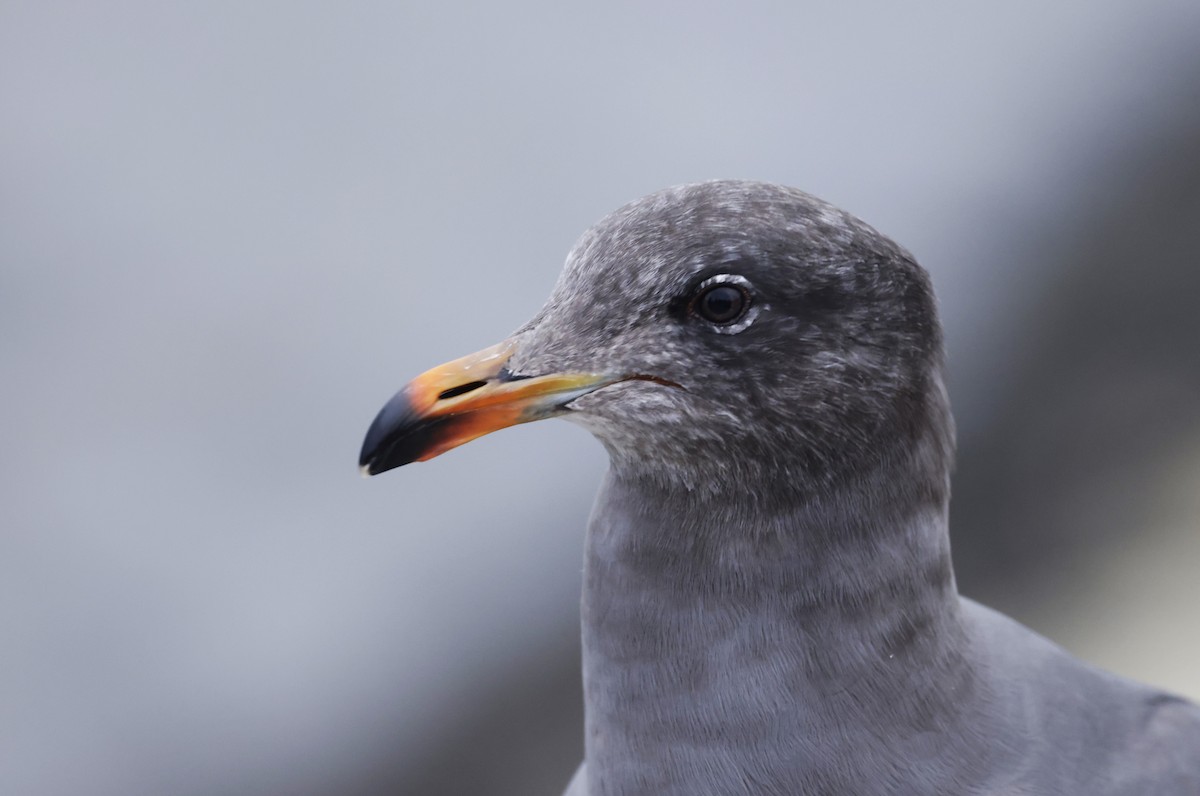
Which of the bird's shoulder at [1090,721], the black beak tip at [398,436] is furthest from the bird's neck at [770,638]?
the black beak tip at [398,436]

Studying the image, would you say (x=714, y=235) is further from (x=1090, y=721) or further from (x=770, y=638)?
(x=1090, y=721)

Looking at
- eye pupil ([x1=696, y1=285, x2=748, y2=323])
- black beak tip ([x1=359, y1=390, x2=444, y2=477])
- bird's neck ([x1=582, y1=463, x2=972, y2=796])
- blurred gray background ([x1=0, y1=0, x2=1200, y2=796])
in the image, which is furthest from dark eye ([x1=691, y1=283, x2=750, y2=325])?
blurred gray background ([x1=0, y1=0, x2=1200, y2=796])

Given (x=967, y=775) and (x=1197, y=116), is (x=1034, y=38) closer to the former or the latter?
(x=1197, y=116)

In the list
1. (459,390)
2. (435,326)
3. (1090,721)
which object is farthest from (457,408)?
(435,326)

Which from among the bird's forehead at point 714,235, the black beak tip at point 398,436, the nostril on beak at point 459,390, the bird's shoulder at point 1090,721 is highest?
the bird's forehead at point 714,235

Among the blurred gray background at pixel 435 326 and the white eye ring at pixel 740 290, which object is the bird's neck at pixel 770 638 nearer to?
the white eye ring at pixel 740 290
